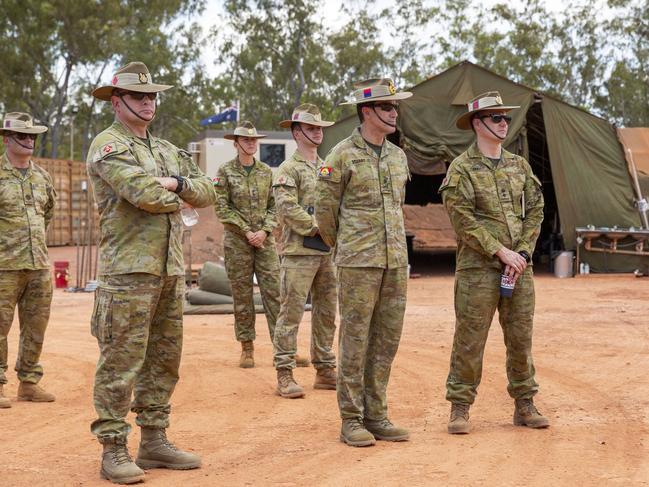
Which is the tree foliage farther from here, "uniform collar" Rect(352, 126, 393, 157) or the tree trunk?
"uniform collar" Rect(352, 126, 393, 157)

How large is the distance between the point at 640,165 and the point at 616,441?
15.6 meters

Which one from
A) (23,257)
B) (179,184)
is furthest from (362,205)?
(23,257)

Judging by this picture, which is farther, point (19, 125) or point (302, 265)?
point (302, 265)

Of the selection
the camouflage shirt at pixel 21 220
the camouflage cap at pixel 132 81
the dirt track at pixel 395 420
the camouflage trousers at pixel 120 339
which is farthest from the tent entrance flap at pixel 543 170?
the camouflage trousers at pixel 120 339

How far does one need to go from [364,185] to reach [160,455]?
1.93 m

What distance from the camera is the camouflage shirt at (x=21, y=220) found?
7055mm

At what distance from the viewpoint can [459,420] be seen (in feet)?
18.7

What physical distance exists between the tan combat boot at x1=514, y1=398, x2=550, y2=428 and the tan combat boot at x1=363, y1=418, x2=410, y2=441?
2.52 feet

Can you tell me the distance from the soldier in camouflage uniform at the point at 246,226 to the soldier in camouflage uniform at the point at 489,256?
2.72 meters

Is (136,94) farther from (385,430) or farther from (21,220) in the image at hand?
(21,220)

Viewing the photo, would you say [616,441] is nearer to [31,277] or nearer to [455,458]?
[455,458]

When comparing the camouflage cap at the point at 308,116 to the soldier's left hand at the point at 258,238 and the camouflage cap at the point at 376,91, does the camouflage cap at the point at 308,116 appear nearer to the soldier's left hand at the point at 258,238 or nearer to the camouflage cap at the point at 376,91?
the soldier's left hand at the point at 258,238

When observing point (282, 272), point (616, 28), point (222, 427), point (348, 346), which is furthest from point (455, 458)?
point (616, 28)

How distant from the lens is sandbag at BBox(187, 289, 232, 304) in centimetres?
1325
